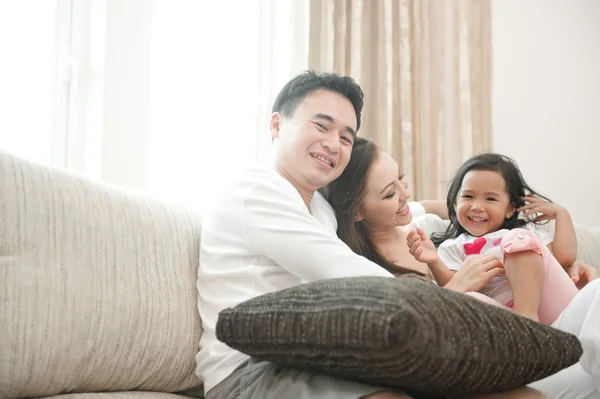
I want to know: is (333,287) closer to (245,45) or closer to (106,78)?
(106,78)

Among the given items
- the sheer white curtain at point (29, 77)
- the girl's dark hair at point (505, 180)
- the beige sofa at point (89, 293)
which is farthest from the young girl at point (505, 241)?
the sheer white curtain at point (29, 77)

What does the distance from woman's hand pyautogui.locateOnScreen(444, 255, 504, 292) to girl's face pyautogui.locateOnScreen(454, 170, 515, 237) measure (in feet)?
0.84

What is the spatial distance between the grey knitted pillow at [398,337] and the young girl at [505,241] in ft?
2.33

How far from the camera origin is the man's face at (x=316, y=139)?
1762mm

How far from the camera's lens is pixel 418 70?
132 inches

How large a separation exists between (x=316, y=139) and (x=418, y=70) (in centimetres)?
173

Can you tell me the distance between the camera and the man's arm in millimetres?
1440

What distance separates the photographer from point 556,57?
3963 millimetres

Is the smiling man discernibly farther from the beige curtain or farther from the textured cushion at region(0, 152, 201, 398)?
the beige curtain

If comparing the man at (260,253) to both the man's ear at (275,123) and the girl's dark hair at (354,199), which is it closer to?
the man's ear at (275,123)

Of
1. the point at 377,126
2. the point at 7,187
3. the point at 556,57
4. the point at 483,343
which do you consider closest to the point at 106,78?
the point at 377,126

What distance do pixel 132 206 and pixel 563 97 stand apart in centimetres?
305

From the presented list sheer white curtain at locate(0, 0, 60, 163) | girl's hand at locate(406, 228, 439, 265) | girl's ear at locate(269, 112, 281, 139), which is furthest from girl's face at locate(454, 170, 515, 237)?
sheer white curtain at locate(0, 0, 60, 163)

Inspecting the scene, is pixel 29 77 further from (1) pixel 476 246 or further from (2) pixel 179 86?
(1) pixel 476 246
